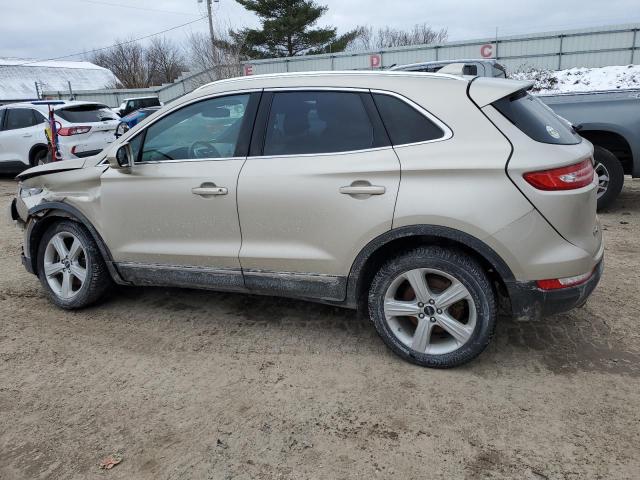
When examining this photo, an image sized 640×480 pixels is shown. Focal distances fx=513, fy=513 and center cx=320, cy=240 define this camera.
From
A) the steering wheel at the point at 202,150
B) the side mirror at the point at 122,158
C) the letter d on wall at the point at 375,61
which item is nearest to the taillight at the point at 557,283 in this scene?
the steering wheel at the point at 202,150

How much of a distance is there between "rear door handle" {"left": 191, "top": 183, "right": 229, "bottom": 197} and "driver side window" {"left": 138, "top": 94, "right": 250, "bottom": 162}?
240 mm

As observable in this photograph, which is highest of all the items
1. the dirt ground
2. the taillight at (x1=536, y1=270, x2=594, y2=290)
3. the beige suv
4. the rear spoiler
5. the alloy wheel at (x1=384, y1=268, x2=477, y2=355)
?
the rear spoiler

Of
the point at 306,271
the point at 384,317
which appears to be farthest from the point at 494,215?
A: the point at 306,271

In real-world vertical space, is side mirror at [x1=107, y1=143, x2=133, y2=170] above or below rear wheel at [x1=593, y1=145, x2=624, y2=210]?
above

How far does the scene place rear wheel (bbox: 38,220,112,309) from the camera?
408 cm

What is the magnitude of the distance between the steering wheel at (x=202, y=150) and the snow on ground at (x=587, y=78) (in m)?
17.3

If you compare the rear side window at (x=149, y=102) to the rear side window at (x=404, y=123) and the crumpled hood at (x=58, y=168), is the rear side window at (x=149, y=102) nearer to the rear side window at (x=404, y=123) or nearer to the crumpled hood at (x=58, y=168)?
the crumpled hood at (x=58, y=168)

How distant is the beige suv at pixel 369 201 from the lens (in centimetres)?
283

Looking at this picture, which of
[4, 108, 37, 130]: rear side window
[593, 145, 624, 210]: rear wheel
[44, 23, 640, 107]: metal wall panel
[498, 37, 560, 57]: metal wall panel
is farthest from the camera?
[498, 37, 560, 57]: metal wall panel

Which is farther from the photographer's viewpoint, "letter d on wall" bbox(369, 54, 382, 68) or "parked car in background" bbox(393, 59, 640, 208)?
"letter d on wall" bbox(369, 54, 382, 68)

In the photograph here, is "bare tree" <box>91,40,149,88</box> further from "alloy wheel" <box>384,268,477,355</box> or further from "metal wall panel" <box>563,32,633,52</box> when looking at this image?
"alloy wheel" <box>384,268,477,355</box>

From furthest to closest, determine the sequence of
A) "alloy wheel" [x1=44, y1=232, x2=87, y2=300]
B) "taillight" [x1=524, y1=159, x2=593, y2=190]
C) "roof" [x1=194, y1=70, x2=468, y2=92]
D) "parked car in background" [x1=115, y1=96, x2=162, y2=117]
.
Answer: "parked car in background" [x1=115, y1=96, x2=162, y2=117], "alloy wheel" [x1=44, y1=232, x2=87, y2=300], "roof" [x1=194, y1=70, x2=468, y2=92], "taillight" [x1=524, y1=159, x2=593, y2=190]

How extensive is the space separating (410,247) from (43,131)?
10.4 metres

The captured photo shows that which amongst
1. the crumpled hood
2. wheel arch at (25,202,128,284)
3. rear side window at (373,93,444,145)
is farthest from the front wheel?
the crumpled hood
